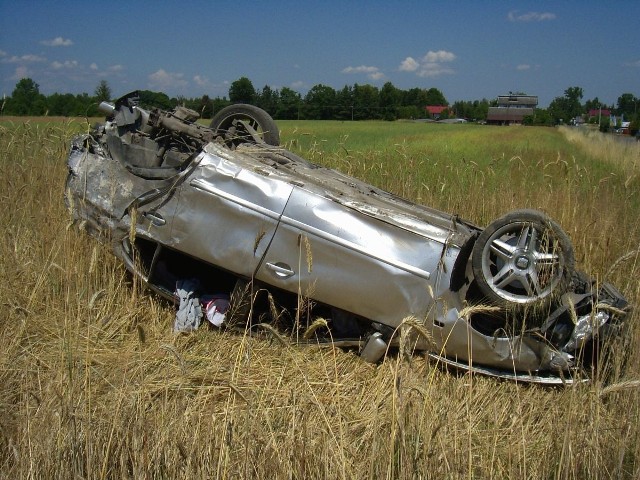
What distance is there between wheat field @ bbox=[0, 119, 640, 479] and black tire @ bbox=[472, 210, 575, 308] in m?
0.32

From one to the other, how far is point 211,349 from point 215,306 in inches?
13.0

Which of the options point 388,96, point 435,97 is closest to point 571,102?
point 435,97

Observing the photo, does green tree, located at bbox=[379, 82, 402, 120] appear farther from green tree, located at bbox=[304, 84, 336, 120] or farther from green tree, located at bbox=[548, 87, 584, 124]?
green tree, located at bbox=[548, 87, 584, 124]

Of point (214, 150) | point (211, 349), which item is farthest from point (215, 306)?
point (214, 150)

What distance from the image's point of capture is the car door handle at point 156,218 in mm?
4156

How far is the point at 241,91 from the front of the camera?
995cm

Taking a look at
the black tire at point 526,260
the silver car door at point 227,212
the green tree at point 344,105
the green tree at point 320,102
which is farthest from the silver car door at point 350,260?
the green tree at point 344,105

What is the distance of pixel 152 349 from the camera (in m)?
4.16

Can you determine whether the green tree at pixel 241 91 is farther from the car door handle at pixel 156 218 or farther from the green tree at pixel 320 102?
the green tree at pixel 320 102

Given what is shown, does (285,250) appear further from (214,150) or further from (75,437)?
(75,437)

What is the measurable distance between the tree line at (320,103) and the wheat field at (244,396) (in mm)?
1924

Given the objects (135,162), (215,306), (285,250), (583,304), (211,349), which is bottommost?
(211,349)

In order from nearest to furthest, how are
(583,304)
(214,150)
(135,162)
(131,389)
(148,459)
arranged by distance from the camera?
(148,459), (131,389), (583,304), (214,150), (135,162)

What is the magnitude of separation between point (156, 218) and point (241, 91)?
6.27m
